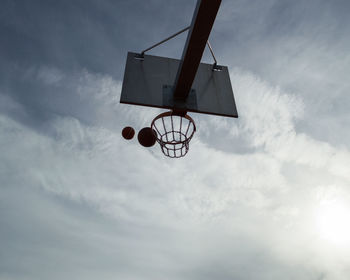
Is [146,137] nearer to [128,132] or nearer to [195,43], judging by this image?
[128,132]

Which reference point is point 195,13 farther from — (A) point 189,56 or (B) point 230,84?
(B) point 230,84

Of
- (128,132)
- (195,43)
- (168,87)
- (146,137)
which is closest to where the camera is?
(195,43)

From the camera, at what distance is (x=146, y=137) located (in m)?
4.56

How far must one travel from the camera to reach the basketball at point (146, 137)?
4.56m

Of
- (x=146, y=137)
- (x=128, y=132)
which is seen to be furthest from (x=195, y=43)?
(x=128, y=132)

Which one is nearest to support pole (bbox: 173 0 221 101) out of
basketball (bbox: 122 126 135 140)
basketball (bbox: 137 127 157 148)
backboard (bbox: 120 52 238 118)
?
backboard (bbox: 120 52 238 118)

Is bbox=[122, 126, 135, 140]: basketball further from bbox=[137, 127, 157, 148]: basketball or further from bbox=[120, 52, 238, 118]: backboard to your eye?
bbox=[120, 52, 238, 118]: backboard

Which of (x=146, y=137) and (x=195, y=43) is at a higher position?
(x=195, y=43)

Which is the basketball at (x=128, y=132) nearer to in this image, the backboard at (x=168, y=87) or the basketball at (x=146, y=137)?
the basketball at (x=146, y=137)

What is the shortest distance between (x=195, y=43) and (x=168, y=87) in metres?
1.14

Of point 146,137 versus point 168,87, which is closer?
point 146,137

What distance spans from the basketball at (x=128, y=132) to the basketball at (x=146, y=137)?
11.4 inches

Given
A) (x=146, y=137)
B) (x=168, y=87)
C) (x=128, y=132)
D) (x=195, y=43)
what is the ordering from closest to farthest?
(x=195, y=43)
(x=146, y=137)
(x=128, y=132)
(x=168, y=87)

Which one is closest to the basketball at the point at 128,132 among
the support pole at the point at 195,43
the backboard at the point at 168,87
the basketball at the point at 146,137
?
the basketball at the point at 146,137
